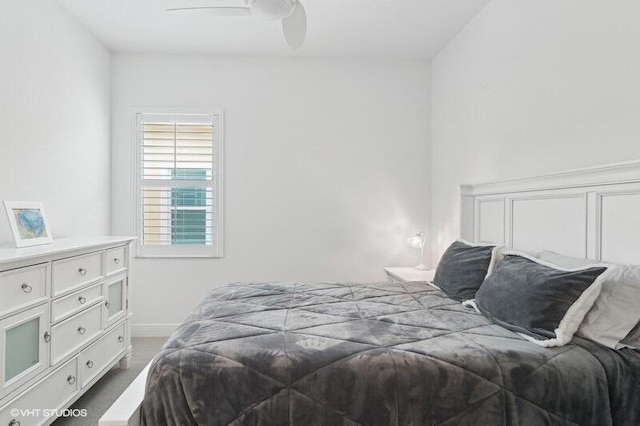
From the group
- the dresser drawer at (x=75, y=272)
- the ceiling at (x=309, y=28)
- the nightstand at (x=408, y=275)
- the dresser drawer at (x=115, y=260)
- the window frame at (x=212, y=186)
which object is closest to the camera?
the dresser drawer at (x=75, y=272)

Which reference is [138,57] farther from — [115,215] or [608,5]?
[608,5]

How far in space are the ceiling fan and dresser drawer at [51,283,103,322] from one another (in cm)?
171

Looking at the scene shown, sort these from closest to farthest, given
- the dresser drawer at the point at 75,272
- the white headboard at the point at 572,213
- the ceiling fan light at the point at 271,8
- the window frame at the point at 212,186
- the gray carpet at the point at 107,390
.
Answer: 1. the white headboard at the point at 572,213
2. the ceiling fan light at the point at 271,8
3. the dresser drawer at the point at 75,272
4. the gray carpet at the point at 107,390
5. the window frame at the point at 212,186

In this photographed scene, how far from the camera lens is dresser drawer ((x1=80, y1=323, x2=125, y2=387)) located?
7.63 feet

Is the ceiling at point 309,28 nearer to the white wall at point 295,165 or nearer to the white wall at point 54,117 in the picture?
the white wall at point 295,165

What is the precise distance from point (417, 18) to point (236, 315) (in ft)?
8.75

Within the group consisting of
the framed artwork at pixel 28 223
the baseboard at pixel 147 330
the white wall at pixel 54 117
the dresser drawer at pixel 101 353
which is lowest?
the baseboard at pixel 147 330

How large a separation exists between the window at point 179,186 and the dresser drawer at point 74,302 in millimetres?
1179

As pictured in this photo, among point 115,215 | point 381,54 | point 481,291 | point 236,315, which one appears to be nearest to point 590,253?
point 481,291

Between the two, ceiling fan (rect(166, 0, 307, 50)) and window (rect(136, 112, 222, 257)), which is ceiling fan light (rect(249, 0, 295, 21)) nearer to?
ceiling fan (rect(166, 0, 307, 50))

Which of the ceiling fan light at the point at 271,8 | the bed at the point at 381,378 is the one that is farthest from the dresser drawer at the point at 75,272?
the ceiling fan light at the point at 271,8

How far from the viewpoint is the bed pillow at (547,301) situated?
4.78 ft

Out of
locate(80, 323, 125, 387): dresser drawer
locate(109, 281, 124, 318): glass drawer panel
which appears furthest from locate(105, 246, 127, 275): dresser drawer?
locate(80, 323, 125, 387): dresser drawer

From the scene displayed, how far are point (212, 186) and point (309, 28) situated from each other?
1.70 m
